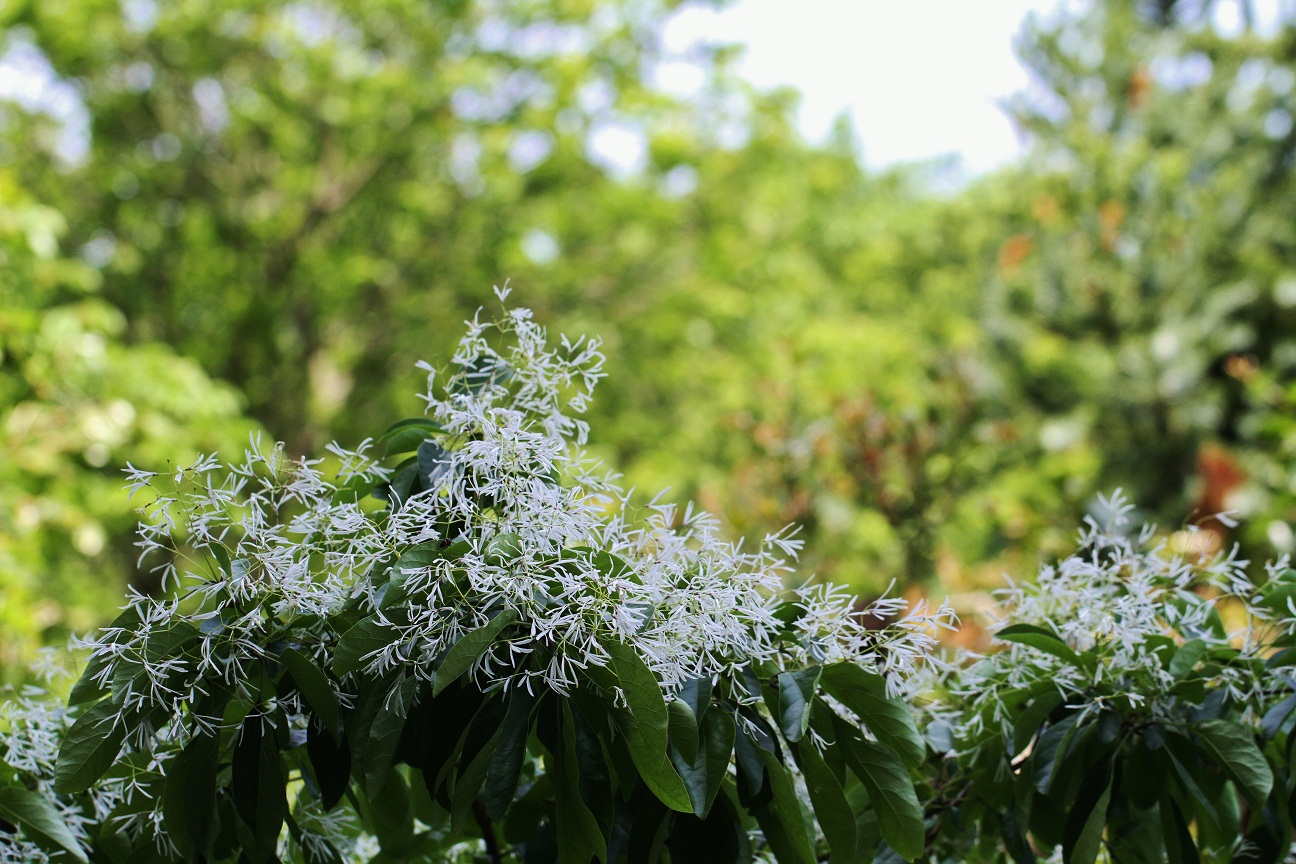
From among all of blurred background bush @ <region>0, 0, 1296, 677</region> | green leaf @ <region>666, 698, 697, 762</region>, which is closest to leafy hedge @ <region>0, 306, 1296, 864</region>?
green leaf @ <region>666, 698, 697, 762</region>

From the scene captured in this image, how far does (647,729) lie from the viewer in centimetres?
122

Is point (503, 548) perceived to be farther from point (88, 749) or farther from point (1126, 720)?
point (1126, 720)

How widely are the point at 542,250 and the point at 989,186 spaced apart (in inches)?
392

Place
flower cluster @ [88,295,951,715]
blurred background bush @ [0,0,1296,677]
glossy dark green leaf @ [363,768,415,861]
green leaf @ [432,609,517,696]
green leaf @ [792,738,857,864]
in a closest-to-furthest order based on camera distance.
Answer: green leaf @ [432,609,517,696]
flower cluster @ [88,295,951,715]
green leaf @ [792,738,857,864]
glossy dark green leaf @ [363,768,415,861]
blurred background bush @ [0,0,1296,677]

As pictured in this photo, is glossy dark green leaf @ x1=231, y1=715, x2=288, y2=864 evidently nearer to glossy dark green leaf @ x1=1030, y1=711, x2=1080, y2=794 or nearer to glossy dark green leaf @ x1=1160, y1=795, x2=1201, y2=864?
glossy dark green leaf @ x1=1030, y1=711, x2=1080, y2=794

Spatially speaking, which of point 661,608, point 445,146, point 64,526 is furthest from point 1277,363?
point 661,608

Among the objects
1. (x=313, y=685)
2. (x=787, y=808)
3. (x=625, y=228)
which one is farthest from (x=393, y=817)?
(x=625, y=228)

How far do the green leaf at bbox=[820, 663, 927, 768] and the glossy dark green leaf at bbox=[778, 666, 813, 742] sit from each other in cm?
4

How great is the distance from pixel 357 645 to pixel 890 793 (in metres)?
0.69

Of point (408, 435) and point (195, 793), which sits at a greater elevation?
point (408, 435)

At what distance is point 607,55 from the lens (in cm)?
948

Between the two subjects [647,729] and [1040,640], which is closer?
[647,729]

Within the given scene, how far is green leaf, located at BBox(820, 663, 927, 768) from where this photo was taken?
1391 millimetres

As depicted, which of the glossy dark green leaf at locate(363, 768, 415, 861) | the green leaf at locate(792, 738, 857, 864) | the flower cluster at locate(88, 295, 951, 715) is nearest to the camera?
the flower cluster at locate(88, 295, 951, 715)
